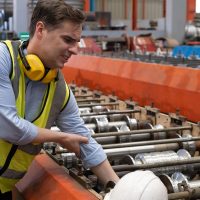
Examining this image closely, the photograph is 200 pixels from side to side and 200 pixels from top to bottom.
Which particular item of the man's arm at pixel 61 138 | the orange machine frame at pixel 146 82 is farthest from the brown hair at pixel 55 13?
the orange machine frame at pixel 146 82

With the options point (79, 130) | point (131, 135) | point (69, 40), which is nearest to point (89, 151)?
point (79, 130)

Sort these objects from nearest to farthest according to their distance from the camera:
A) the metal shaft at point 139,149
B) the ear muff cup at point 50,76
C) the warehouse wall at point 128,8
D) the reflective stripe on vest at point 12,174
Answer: the ear muff cup at point 50,76 < the reflective stripe on vest at point 12,174 < the metal shaft at point 139,149 < the warehouse wall at point 128,8

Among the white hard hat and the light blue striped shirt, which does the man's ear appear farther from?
the white hard hat

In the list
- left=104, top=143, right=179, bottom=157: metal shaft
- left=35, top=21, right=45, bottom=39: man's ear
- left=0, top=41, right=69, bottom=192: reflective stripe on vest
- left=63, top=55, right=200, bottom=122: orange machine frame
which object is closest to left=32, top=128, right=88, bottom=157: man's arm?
left=0, top=41, right=69, bottom=192: reflective stripe on vest

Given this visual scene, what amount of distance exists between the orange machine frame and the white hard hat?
5.86 feet

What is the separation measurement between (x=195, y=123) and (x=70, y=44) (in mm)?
1674

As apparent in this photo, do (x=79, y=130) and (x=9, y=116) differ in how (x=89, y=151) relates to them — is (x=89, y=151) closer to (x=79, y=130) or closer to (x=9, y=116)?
(x=79, y=130)

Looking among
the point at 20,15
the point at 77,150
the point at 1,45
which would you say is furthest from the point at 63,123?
the point at 20,15

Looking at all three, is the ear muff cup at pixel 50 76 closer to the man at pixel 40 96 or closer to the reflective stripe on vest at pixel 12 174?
the man at pixel 40 96

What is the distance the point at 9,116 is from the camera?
178cm

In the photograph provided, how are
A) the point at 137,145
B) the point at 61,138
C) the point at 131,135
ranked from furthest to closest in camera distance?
1. the point at 131,135
2. the point at 137,145
3. the point at 61,138

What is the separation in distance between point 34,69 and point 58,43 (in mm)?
146

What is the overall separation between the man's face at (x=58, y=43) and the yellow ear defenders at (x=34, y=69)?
0.04 m

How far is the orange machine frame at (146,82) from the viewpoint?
3414mm
